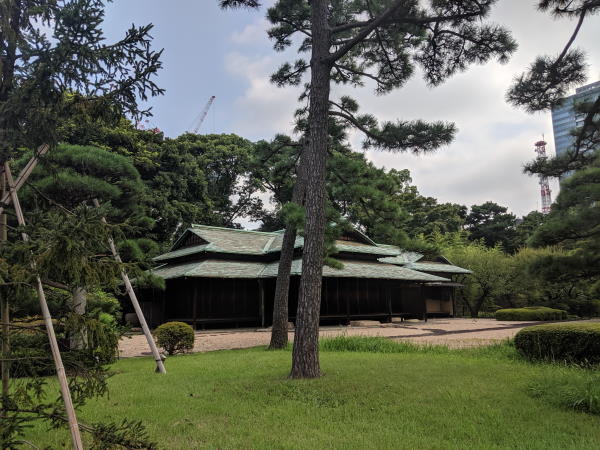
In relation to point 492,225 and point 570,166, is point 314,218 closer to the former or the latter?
point 570,166

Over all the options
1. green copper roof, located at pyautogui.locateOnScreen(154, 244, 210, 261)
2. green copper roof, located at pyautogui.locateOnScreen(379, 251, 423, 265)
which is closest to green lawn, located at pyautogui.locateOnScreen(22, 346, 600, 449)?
green copper roof, located at pyautogui.locateOnScreen(154, 244, 210, 261)

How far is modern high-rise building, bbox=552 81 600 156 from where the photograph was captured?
6203 mm

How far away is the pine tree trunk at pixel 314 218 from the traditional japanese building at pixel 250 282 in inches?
461

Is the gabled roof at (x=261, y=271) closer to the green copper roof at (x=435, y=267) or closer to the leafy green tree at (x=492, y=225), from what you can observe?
the green copper roof at (x=435, y=267)

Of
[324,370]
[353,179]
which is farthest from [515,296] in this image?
[324,370]

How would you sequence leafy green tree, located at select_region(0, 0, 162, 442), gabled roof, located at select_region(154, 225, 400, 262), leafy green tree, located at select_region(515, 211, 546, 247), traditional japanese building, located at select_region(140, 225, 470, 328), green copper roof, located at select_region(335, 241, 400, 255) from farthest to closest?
leafy green tree, located at select_region(515, 211, 546, 247)
green copper roof, located at select_region(335, 241, 400, 255)
gabled roof, located at select_region(154, 225, 400, 262)
traditional japanese building, located at select_region(140, 225, 470, 328)
leafy green tree, located at select_region(0, 0, 162, 442)

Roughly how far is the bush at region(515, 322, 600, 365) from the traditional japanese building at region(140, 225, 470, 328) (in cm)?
1152

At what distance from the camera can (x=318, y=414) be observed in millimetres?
4516

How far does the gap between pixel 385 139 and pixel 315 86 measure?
6.49ft

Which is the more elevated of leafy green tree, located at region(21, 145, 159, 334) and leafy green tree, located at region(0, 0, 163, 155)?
leafy green tree, located at region(21, 145, 159, 334)

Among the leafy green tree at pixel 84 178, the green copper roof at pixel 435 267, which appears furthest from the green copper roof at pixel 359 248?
the leafy green tree at pixel 84 178

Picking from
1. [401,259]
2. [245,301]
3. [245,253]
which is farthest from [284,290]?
[401,259]

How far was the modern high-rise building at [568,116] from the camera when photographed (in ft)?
20.4

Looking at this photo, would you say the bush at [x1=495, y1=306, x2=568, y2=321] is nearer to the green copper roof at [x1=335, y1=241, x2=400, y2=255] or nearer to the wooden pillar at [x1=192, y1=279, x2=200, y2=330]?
the green copper roof at [x1=335, y1=241, x2=400, y2=255]
